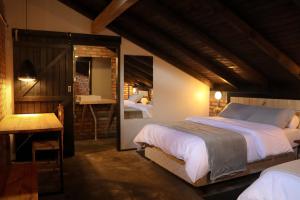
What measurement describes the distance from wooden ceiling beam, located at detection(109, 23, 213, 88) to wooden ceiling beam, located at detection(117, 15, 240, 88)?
0.89 ft

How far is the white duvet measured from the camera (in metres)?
3.09

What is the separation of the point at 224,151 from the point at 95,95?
4.17 m

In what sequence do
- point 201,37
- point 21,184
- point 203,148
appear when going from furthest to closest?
point 201,37 < point 203,148 < point 21,184

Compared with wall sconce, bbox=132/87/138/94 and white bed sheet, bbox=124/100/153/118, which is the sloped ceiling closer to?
wall sconce, bbox=132/87/138/94

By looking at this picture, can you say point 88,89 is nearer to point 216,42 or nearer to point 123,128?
point 123,128

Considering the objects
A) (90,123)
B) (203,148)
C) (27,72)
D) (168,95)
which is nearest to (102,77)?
(90,123)

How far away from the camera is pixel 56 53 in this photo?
178 inches

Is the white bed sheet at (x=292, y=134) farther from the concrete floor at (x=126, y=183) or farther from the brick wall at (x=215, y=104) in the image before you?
the brick wall at (x=215, y=104)

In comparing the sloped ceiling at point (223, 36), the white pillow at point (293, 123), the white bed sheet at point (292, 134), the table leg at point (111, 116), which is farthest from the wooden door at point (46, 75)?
the white pillow at point (293, 123)

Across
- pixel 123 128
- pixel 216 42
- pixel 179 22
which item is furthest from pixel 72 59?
pixel 216 42

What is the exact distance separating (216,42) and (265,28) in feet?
2.76

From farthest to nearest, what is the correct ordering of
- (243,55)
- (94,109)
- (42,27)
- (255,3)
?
(94,109) → (42,27) → (243,55) → (255,3)

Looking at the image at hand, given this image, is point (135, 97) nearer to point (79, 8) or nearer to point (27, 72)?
point (79, 8)

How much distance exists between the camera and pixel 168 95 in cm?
548
